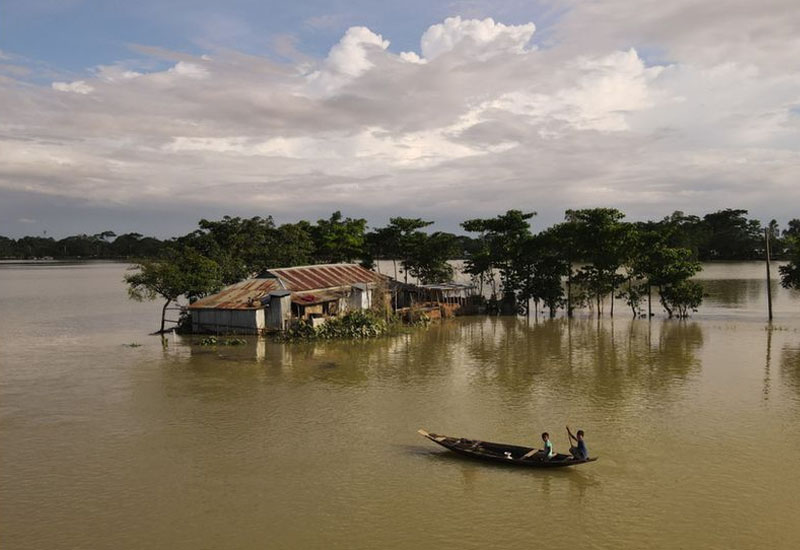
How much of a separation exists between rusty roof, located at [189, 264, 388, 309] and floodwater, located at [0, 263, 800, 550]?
5269mm

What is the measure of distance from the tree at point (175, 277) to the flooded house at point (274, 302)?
4.63ft

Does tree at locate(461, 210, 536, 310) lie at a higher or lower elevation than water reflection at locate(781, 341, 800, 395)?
higher

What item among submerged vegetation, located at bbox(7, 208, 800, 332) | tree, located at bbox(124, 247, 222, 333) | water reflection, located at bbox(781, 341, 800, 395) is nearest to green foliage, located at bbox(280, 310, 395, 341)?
submerged vegetation, located at bbox(7, 208, 800, 332)

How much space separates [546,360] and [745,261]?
10270 centimetres

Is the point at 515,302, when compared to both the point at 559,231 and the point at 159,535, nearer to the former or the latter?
the point at 559,231

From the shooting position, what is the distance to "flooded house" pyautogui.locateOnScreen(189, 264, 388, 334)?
39594 mm

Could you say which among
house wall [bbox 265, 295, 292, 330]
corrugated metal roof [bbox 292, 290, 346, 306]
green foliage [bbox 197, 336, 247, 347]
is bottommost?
green foliage [bbox 197, 336, 247, 347]

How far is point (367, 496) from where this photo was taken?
1473cm

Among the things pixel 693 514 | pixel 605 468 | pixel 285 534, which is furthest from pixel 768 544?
pixel 285 534

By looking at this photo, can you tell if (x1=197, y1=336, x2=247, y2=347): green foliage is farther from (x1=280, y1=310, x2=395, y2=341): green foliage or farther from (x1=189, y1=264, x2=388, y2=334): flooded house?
(x1=280, y1=310, x2=395, y2=341): green foliage

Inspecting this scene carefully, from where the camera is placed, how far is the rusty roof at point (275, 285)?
4022 centimetres

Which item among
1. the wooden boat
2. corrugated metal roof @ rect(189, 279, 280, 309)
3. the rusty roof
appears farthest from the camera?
the rusty roof

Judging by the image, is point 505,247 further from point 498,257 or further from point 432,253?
point 432,253

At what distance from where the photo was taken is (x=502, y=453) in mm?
16516
